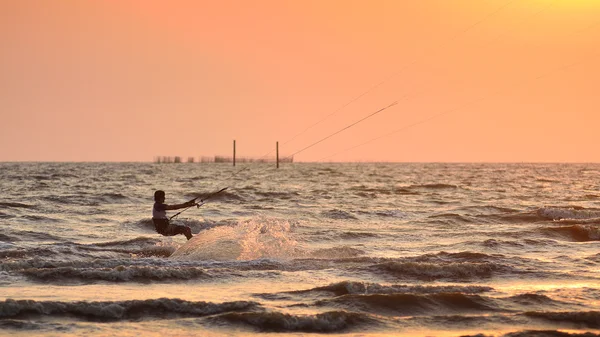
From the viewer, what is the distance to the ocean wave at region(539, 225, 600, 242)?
22406 mm

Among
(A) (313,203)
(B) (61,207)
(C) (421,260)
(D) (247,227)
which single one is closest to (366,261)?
(C) (421,260)

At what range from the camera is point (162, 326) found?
35.4 ft

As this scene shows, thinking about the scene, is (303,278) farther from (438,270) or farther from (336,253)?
(336,253)

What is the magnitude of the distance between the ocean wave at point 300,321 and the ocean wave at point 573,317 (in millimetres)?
2121

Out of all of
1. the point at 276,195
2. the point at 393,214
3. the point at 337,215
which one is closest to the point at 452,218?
the point at 393,214

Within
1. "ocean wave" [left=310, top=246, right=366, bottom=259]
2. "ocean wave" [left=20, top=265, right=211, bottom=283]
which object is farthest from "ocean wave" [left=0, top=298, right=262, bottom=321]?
"ocean wave" [left=310, top=246, right=366, bottom=259]

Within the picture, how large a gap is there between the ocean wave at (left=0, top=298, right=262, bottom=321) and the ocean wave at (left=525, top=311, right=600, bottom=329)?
3.62 meters

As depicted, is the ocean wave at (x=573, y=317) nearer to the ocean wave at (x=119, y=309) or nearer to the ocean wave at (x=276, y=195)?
the ocean wave at (x=119, y=309)

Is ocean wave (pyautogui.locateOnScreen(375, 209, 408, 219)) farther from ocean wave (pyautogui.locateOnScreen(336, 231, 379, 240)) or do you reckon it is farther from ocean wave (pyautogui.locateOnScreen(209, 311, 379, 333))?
ocean wave (pyautogui.locateOnScreen(209, 311, 379, 333))

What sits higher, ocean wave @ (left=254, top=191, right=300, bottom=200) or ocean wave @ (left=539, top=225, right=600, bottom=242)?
Answer: ocean wave @ (left=254, top=191, right=300, bottom=200)

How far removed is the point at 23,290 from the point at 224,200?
26.1 metres

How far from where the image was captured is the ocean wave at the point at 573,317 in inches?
433

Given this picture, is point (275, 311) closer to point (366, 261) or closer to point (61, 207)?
point (366, 261)

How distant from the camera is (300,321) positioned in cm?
1095
